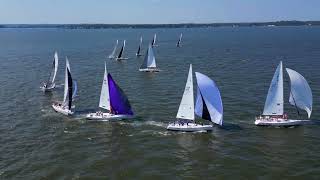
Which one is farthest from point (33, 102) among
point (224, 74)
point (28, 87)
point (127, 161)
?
point (224, 74)

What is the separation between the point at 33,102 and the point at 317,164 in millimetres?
54768

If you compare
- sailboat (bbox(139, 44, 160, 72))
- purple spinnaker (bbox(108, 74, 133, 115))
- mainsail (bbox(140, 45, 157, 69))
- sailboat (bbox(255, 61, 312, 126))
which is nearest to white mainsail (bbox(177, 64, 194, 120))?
purple spinnaker (bbox(108, 74, 133, 115))

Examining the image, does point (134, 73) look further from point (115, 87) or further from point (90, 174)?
point (90, 174)

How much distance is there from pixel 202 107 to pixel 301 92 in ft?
52.1

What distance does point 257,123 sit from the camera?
230ft

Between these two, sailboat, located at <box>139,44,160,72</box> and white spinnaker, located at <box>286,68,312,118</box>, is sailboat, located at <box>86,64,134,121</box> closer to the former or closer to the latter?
white spinnaker, located at <box>286,68,312,118</box>

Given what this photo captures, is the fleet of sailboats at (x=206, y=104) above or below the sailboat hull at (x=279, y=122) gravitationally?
above

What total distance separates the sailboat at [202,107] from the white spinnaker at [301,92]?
40.6 feet

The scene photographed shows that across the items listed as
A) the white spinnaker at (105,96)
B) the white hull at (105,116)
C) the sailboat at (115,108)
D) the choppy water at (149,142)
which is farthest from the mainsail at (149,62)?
the white hull at (105,116)

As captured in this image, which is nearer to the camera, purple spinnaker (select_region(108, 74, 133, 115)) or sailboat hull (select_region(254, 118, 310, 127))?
sailboat hull (select_region(254, 118, 310, 127))

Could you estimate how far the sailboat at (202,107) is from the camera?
67938 millimetres

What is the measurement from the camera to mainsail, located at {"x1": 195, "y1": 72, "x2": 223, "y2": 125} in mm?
68375

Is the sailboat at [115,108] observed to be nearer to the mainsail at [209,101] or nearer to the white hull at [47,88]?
the mainsail at [209,101]

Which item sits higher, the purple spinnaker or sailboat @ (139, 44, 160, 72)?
sailboat @ (139, 44, 160, 72)
